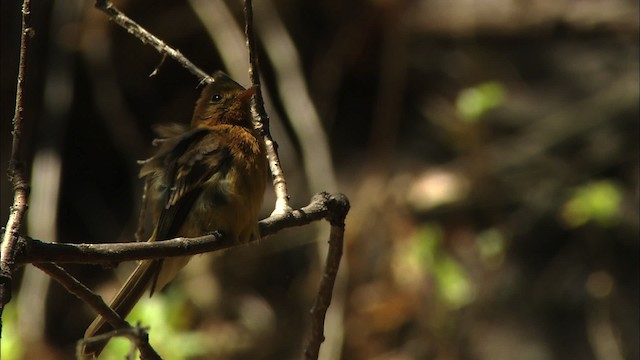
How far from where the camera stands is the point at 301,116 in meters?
6.28

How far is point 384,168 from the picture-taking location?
6719mm

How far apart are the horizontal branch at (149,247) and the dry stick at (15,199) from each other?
0.11 feet

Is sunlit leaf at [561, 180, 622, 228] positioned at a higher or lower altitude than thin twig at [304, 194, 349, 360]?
higher

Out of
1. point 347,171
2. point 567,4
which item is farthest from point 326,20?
point 567,4

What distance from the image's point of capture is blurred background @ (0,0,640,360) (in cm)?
607

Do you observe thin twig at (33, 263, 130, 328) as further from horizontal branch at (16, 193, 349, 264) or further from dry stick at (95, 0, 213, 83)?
dry stick at (95, 0, 213, 83)

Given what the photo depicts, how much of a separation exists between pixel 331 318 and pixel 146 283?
283 cm

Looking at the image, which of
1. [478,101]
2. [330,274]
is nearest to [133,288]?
[330,274]

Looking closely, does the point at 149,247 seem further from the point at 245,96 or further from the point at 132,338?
the point at 245,96

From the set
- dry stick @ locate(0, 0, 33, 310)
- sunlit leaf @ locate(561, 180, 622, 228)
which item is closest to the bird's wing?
dry stick @ locate(0, 0, 33, 310)

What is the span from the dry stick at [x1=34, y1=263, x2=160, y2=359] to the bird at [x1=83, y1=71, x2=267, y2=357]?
96 cm

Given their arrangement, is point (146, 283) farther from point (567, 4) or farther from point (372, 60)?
point (567, 4)

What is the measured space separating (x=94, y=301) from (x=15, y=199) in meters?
0.30

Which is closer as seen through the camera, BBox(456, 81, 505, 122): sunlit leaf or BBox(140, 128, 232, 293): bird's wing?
BBox(140, 128, 232, 293): bird's wing
